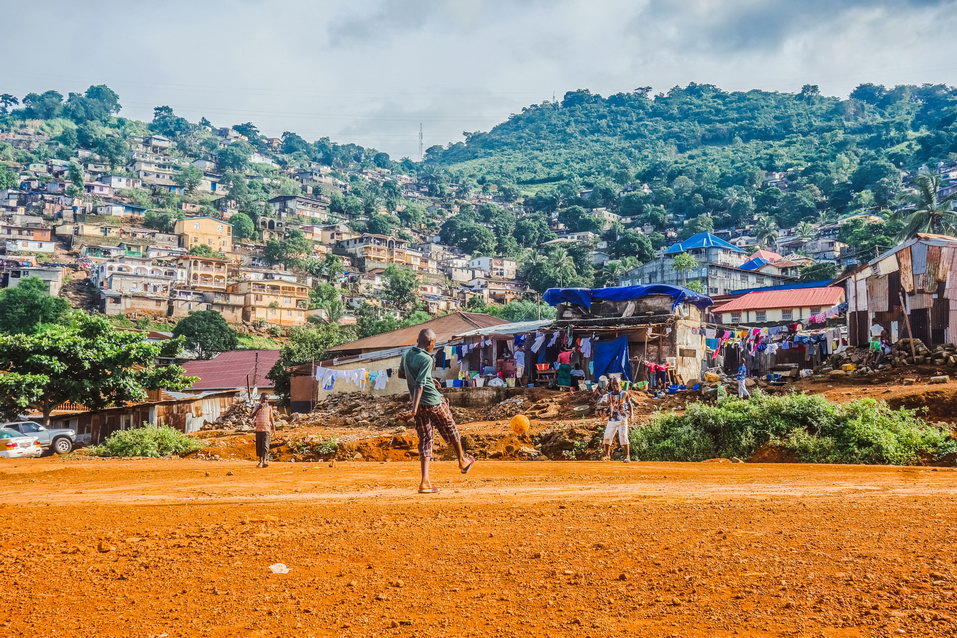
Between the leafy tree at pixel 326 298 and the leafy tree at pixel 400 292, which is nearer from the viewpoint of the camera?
the leafy tree at pixel 326 298

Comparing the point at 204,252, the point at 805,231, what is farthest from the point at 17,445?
the point at 805,231

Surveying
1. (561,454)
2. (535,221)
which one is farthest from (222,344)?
(535,221)

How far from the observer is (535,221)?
14925cm

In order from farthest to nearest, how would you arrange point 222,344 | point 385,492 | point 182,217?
point 182,217 → point 222,344 → point 385,492

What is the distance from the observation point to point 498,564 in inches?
194

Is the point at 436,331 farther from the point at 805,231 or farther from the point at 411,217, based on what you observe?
the point at 411,217

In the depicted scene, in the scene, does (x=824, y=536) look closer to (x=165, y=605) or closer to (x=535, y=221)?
(x=165, y=605)

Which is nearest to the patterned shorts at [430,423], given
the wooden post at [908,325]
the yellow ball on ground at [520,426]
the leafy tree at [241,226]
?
the yellow ball on ground at [520,426]

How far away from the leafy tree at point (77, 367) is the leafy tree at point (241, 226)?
306 ft

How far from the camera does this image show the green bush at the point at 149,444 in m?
20.9

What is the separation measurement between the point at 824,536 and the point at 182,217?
4840 inches

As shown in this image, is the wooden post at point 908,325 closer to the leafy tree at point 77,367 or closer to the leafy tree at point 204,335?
the leafy tree at point 77,367

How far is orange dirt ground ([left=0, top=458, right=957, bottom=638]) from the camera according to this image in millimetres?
3887

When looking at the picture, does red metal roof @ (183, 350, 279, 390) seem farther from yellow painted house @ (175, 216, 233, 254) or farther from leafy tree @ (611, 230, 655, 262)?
leafy tree @ (611, 230, 655, 262)
